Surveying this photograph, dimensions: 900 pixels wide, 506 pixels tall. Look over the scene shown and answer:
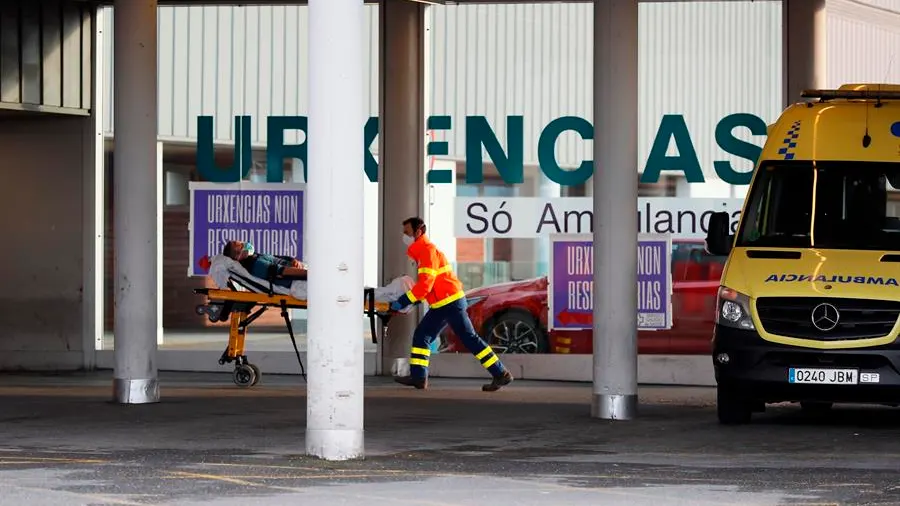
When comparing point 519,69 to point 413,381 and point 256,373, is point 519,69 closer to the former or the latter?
point 413,381

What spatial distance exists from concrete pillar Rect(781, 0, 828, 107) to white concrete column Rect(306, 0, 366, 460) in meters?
8.41

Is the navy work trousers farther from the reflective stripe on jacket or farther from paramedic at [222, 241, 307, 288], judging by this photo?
paramedic at [222, 241, 307, 288]

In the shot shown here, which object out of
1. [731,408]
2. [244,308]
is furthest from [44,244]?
[731,408]

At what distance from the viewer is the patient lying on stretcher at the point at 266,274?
57.8ft

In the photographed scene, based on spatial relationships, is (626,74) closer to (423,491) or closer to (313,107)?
(313,107)

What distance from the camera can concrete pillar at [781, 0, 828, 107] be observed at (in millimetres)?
18703

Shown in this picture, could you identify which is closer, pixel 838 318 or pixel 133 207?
pixel 838 318

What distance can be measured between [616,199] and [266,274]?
169 inches

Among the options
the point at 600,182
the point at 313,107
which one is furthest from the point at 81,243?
the point at 313,107

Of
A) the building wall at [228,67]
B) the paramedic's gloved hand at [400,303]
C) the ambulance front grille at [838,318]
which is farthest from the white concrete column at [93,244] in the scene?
the ambulance front grille at [838,318]

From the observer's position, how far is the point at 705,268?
18.6 meters

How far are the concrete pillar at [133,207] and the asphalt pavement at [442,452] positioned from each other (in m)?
0.35

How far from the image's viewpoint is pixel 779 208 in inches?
579

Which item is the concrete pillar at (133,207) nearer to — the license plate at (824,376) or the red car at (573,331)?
the red car at (573,331)
